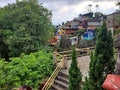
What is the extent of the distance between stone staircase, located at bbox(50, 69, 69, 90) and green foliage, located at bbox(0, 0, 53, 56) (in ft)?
25.6

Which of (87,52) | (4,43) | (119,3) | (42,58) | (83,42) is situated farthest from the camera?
(83,42)

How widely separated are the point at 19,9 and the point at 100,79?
703 inches

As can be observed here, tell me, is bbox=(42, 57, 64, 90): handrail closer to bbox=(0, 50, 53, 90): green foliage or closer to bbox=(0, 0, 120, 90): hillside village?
bbox=(0, 0, 120, 90): hillside village

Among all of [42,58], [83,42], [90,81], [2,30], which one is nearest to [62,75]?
[42,58]

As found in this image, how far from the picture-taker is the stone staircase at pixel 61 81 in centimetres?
1587

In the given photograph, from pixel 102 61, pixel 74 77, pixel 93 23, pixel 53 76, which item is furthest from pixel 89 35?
pixel 102 61

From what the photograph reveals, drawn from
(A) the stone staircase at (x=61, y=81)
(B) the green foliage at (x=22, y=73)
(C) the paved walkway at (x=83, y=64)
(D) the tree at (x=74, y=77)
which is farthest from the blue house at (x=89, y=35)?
(D) the tree at (x=74, y=77)

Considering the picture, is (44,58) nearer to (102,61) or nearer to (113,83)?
(102,61)

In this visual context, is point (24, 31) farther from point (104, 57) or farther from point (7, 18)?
point (104, 57)

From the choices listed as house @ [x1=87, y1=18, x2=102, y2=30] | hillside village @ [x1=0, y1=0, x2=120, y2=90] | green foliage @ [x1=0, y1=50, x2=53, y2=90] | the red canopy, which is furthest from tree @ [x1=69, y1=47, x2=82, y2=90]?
house @ [x1=87, y1=18, x2=102, y2=30]

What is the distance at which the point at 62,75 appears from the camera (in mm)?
17219

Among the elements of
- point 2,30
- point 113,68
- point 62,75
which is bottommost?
point 62,75

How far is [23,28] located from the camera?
996 inches

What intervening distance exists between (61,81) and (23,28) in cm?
1009
